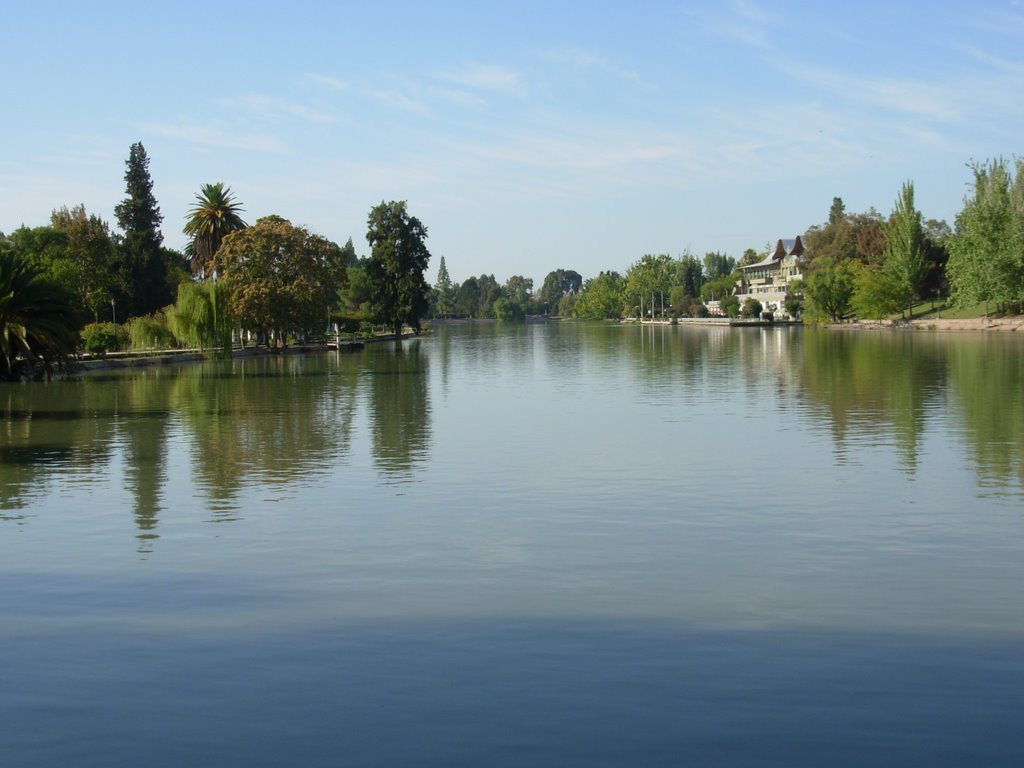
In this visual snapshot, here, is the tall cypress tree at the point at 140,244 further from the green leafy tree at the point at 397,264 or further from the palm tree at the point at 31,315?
the palm tree at the point at 31,315

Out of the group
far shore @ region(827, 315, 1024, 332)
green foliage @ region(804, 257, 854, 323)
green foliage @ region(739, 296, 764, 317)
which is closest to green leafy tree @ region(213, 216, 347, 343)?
far shore @ region(827, 315, 1024, 332)

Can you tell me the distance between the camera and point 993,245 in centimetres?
9125

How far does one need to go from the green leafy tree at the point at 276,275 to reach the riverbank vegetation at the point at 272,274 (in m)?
0.10

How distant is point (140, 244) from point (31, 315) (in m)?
51.7

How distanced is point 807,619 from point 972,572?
2.83 metres

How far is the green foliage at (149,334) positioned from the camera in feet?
224

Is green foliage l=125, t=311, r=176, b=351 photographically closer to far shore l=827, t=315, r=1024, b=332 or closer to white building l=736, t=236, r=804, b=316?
far shore l=827, t=315, r=1024, b=332

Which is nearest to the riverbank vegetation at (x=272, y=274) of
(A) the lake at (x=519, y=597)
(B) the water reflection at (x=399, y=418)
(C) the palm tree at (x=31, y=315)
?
(C) the palm tree at (x=31, y=315)

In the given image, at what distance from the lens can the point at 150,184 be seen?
99.9 m

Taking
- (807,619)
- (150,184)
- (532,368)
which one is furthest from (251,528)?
(150,184)

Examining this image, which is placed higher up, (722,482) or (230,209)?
(230,209)

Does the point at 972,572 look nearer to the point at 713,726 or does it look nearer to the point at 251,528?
the point at 713,726

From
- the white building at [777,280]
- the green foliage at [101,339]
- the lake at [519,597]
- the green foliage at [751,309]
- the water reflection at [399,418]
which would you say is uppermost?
the white building at [777,280]

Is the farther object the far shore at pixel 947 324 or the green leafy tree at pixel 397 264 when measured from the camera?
the green leafy tree at pixel 397 264
